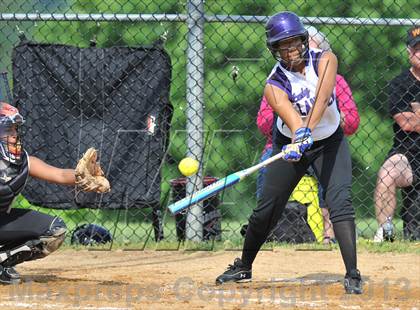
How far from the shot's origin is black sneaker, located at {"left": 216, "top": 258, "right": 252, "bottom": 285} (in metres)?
6.91

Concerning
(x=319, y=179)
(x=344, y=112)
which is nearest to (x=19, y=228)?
(x=319, y=179)

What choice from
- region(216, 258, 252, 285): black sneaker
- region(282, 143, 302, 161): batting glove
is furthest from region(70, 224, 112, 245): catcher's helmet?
region(282, 143, 302, 161): batting glove

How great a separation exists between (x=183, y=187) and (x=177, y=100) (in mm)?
1337

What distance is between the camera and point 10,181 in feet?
21.5

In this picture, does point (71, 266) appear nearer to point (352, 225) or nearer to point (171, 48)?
point (352, 225)

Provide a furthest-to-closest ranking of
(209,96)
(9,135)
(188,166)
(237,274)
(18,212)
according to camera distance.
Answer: (209,96), (188,166), (237,274), (18,212), (9,135)

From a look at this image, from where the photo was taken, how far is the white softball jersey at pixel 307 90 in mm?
6551

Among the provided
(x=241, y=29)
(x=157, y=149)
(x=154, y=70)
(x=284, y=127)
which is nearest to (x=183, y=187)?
(x=157, y=149)

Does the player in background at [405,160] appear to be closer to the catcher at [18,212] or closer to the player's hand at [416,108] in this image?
the player's hand at [416,108]

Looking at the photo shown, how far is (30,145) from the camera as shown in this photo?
28.8ft

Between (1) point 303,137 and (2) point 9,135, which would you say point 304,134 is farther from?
(2) point 9,135

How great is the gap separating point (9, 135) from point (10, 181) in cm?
28

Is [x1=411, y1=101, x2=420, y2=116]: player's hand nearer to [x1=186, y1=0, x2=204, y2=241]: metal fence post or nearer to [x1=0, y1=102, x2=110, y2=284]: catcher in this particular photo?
[x1=186, y1=0, x2=204, y2=241]: metal fence post

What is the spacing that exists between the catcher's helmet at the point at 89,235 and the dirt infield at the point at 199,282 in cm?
32
